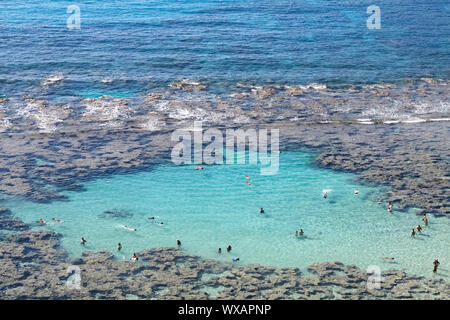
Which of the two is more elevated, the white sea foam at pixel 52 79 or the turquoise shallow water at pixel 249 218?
the white sea foam at pixel 52 79

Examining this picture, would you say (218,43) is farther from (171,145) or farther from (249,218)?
(249,218)

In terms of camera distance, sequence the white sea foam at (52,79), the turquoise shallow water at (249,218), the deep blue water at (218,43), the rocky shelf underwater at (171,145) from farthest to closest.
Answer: the deep blue water at (218,43)
the white sea foam at (52,79)
the turquoise shallow water at (249,218)
the rocky shelf underwater at (171,145)

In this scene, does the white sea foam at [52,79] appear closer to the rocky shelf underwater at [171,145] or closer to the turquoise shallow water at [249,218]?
the rocky shelf underwater at [171,145]

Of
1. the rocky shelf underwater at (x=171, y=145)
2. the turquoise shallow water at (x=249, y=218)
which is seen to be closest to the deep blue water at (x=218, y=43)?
the rocky shelf underwater at (x=171, y=145)

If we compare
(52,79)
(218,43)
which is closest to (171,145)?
(52,79)

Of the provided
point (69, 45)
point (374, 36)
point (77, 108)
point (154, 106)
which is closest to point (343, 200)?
point (154, 106)
